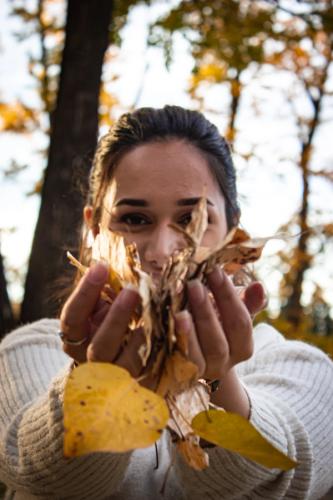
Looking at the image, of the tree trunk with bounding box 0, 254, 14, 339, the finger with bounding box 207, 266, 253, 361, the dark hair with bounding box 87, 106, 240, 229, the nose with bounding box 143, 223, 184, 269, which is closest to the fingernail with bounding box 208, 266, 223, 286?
the finger with bounding box 207, 266, 253, 361

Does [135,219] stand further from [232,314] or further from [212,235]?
[232,314]

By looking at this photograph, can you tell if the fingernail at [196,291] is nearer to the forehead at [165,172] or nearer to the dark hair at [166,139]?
the forehead at [165,172]

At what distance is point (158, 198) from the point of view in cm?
147

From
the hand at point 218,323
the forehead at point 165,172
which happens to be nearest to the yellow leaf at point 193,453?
the hand at point 218,323

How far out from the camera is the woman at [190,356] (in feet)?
2.86

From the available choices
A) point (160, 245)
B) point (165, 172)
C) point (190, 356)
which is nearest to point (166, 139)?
point (165, 172)

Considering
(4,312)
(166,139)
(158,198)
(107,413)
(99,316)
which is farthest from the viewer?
(4,312)

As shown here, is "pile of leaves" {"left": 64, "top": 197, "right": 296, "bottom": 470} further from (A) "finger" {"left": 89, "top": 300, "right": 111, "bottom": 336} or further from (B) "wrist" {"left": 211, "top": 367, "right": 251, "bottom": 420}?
(B) "wrist" {"left": 211, "top": 367, "right": 251, "bottom": 420}

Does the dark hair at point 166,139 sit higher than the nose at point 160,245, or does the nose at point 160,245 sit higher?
the dark hair at point 166,139

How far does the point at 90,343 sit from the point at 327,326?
Result: 1362cm

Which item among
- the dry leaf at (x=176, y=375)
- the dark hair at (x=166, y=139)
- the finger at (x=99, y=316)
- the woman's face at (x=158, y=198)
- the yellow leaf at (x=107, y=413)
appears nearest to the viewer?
the yellow leaf at (x=107, y=413)

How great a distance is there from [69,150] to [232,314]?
77.2 inches

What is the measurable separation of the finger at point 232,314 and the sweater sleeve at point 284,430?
0.32m

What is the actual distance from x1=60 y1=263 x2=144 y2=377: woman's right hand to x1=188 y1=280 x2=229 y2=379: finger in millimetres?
92
